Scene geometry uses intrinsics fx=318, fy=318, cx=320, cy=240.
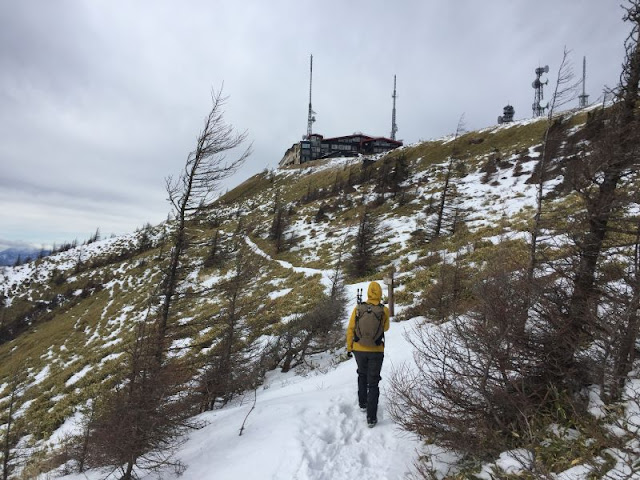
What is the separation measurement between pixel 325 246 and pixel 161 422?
80.8ft

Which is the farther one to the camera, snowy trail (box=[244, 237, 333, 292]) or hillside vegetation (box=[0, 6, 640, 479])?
snowy trail (box=[244, 237, 333, 292])

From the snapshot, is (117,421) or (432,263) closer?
(117,421)

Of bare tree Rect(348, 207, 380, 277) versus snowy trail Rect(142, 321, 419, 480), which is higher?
bare tree Rect(348, 207, 380, 277)

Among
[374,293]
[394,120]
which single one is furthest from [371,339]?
[394,120]

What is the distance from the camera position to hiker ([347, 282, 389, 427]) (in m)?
4.88

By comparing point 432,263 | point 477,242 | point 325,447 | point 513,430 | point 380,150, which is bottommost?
point 325,447

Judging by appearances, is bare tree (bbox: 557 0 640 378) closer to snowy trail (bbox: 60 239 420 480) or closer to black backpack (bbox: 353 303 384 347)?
black backpack (bbox: 353 303 384 347)

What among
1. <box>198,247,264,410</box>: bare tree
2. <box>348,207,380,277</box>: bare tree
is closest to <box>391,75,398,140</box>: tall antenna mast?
<box>348,207,380,277</box>: bare tree

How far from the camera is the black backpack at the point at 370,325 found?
4875 mm

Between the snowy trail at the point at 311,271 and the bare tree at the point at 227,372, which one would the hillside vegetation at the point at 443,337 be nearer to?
the bare tree at the point at 227,372

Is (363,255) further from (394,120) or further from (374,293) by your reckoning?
(394,120)

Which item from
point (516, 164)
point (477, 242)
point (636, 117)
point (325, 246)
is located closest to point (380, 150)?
point (516, 164)

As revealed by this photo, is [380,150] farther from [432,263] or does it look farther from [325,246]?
[432,263]

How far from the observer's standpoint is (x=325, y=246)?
29.2 meters
